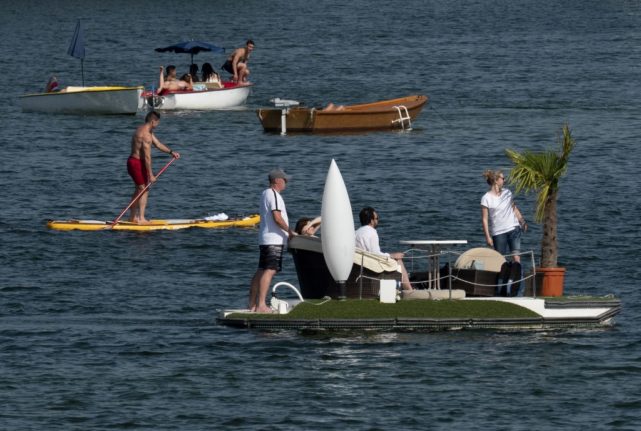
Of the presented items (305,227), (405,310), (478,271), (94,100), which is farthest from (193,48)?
(405,310)

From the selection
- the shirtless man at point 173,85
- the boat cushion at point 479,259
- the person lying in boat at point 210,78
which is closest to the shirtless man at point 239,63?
the person lying in boat at point 210,78

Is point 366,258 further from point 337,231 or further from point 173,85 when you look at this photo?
point 173,85

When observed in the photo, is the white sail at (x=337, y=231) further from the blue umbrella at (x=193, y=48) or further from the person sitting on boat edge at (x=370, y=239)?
the blue umbrella at (x=193, y=48)

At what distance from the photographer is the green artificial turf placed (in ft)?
68.4

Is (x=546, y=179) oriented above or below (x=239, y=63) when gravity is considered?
below

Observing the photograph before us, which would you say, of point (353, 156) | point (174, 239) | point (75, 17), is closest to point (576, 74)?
point (353, 156)

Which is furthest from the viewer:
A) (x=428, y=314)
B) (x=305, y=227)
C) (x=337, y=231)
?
(x=305, y=227)

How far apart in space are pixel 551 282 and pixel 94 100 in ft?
97.8

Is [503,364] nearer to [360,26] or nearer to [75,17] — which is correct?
[360,26]

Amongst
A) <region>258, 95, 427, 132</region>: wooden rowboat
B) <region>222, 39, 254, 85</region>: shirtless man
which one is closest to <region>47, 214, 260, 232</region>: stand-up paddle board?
<region>258, 95, 427, 132</region>: wooden rowboat

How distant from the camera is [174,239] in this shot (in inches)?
1153

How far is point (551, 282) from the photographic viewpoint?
2167cm

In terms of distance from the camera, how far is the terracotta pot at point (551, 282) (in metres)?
21.7

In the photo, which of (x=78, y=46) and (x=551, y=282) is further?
(x=78, y=46)
